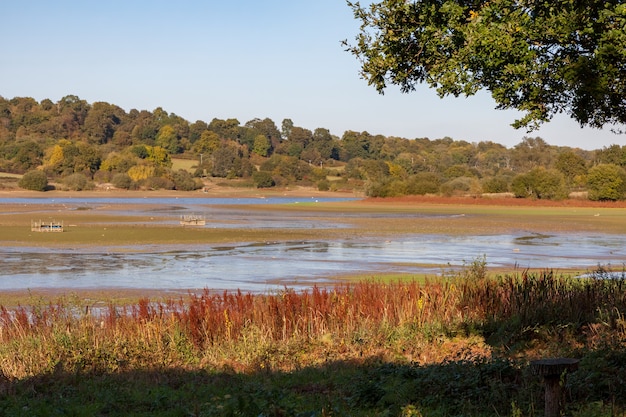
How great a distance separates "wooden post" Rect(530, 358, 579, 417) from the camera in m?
7.52

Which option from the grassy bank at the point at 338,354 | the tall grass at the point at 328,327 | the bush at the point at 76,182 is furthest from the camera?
the bush at the point at 76,182

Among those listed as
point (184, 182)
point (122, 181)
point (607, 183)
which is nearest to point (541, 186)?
point (607, 183)

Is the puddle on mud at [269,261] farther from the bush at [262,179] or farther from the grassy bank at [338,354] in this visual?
the bush at [262,179]

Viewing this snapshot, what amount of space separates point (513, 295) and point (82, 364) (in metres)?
7.43

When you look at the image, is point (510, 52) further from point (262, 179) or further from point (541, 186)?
point (262, 179)

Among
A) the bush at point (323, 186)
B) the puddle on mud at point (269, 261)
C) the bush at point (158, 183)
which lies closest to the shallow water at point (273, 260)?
the puddle on mud at point (269, 261)

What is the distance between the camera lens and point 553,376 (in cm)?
760

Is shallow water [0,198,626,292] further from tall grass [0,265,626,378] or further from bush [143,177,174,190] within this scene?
bush [143,177,174,190]

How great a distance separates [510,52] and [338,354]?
5.68 metres

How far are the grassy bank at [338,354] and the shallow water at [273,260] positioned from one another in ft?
28.8

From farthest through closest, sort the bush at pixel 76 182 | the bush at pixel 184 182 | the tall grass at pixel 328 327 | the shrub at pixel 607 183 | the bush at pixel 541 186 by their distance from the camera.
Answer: the bush at pixel 184 182 < the bush at pixel 76 182 < the bush at pixel 541 186 < the shrub at pixel 607 183 < the tall grass at pixel 328 327

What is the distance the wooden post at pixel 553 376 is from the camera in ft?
Result: 24.7

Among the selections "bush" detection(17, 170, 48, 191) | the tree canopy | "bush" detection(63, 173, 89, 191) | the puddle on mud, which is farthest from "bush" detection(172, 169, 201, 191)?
the tree canopy

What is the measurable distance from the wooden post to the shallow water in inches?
609
